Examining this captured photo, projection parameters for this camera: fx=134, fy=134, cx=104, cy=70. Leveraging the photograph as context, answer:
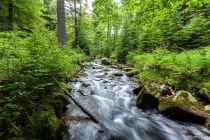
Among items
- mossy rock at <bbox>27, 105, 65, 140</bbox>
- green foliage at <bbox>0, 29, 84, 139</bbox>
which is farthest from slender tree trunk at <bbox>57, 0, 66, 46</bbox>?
mossy rock at <bbox>27, 105, 65, 140</bbox>

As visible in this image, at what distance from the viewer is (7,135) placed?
2164 millimetres

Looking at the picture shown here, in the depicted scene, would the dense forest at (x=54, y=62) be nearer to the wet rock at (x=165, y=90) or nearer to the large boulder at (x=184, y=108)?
the wet rock at (x=165, y=90)

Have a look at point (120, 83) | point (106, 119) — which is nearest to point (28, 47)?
point (106, 119)

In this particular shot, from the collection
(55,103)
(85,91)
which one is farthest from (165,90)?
(55,103)

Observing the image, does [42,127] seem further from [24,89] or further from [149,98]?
[149,98]

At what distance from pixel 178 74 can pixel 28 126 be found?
5.21m

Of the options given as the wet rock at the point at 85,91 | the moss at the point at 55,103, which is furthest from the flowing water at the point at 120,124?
the moss at the point at 55,103

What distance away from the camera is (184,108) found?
3893mm

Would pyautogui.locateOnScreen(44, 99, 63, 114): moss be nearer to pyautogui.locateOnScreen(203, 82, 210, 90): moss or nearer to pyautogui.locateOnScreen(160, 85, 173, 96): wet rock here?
pyautogui.locateOnScreen(160, 85, 173, 96): wet rock

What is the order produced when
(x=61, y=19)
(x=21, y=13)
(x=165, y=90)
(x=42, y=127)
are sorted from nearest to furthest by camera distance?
(x=42, y=127), (x=165, y=90), (x=61, y=19), (x=21, y=13)

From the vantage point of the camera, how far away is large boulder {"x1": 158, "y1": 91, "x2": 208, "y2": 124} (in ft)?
12.5

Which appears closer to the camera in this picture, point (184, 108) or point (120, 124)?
point (184, 108)

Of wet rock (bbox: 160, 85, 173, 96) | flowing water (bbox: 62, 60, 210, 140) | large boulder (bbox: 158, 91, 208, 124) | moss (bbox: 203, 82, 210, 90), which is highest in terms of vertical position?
moss (bbox: 203, 82, 210, 90)

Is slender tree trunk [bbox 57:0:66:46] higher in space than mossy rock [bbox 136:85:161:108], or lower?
higher
